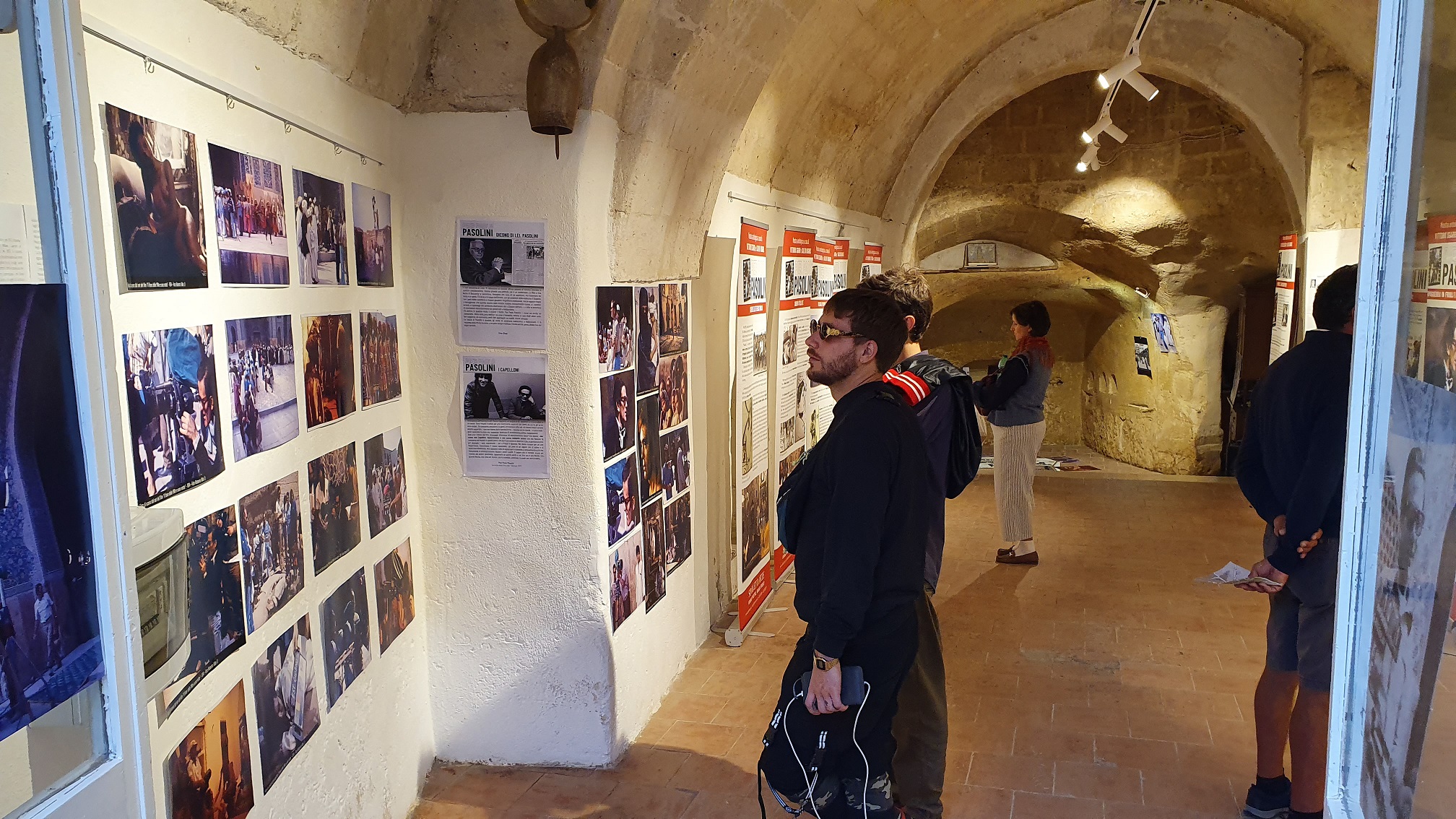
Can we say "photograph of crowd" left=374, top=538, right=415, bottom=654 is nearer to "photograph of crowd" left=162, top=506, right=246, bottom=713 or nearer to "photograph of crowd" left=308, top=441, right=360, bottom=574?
"photograph of crowd" left=308, top=441, right=360, bottom=574


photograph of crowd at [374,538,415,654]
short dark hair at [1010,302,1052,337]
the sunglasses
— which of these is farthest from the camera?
short dark hair at [1010,302,1052,337]

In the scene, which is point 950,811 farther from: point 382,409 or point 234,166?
point 234,166

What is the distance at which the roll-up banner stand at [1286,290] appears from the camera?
6.58 meters

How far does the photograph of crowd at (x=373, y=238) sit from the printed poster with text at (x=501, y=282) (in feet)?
0.70

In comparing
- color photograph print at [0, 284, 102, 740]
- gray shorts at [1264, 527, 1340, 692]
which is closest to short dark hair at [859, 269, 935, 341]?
gray shorts at [1264, 527, 1340, 692]

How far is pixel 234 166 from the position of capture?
2150mm

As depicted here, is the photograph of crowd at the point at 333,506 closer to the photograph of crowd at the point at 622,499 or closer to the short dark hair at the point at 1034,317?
the photograph of crowd at the point at 622,499

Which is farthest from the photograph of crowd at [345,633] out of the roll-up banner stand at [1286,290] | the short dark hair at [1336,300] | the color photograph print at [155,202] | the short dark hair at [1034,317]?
the roll-up banner stand at [1286,290]

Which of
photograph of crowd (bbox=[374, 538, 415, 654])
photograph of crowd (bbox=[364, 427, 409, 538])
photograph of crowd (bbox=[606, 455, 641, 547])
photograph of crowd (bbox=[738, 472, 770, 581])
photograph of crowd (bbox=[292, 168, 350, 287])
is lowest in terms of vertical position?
photograph of crowd (bbox=[738, 472, 770, 581])

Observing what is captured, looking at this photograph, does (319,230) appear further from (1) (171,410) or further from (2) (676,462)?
(2) (676,462)

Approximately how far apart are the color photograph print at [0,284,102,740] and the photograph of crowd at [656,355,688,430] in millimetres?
2833

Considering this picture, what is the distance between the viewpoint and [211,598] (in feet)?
6.79

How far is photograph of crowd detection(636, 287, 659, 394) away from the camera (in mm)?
3674

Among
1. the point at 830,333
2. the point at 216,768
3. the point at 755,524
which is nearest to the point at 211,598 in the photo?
the point at 216,768
